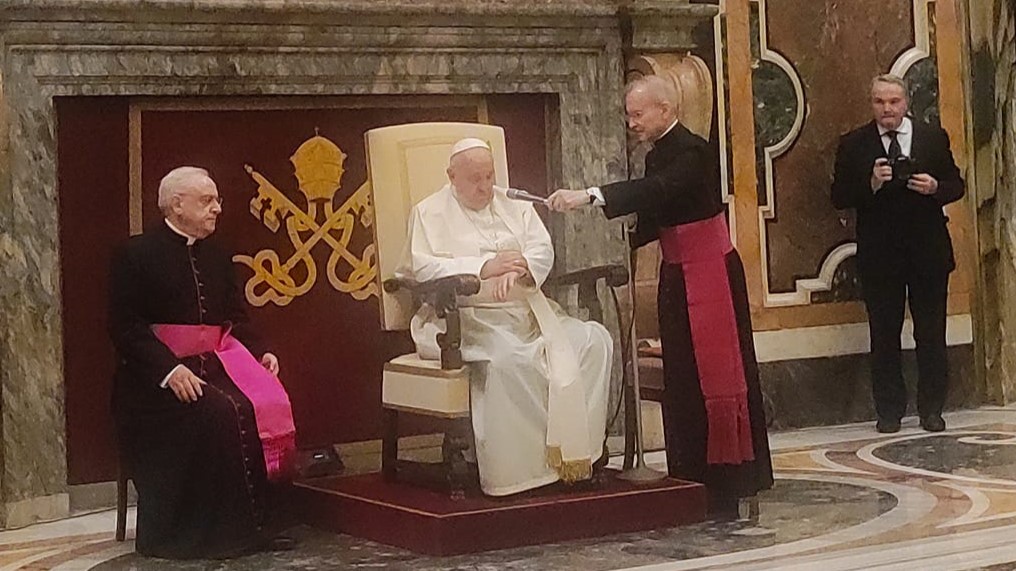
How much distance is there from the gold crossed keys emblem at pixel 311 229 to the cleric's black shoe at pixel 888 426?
2.31 meters

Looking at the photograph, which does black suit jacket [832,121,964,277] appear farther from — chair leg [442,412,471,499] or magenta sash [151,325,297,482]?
magenta sash [151,325,297,482]

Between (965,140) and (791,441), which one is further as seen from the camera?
(965,140)

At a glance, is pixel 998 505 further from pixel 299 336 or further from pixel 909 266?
pixel 299 336

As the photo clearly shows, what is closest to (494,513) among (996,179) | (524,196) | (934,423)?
(524,196)

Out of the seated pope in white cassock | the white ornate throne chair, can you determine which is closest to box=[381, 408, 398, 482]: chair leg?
the white ornate throne chair

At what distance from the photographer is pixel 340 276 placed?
5.85 metres

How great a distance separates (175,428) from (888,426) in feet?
10.9

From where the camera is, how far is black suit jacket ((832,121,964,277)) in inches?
262

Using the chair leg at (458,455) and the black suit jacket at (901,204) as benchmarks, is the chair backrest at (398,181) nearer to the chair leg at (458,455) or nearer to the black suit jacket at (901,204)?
the chair leg at (458,455)

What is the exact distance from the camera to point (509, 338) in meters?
4.81

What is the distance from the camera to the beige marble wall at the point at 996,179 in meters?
7.23

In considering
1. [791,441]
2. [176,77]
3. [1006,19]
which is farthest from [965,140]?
[176,77]

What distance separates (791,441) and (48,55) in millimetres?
3303

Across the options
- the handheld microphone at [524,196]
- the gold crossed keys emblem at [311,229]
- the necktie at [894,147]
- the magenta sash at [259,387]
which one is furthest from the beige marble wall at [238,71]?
the handheld microphone at [524,196]
